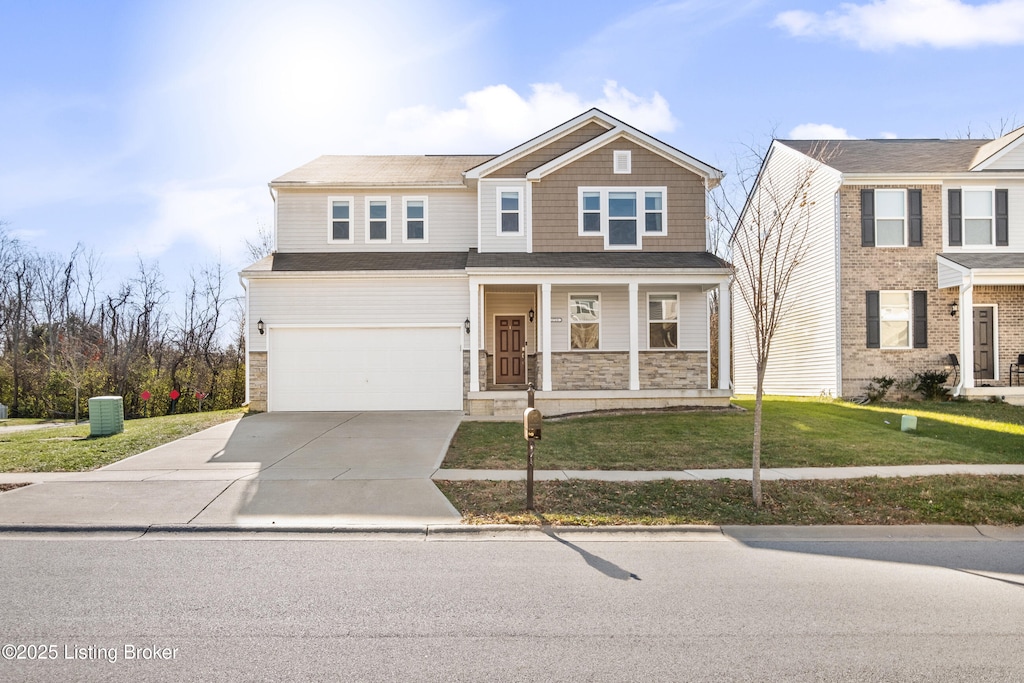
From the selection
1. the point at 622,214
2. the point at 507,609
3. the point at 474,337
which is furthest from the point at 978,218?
the point at 507,609

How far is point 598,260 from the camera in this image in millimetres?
18172

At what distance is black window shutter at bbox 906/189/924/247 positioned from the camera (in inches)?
770

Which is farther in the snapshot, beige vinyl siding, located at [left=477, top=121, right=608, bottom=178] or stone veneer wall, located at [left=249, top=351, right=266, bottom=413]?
beige vinyl siding, located at [left=477, top=121, right=608, bottom=178]

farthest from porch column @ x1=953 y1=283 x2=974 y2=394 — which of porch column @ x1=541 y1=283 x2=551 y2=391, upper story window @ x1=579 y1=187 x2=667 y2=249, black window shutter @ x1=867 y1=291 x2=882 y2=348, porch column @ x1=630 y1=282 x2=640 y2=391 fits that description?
porch column @ x1=541 y1=283 x2=551 y2=391

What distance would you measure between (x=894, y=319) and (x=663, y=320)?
22.2 feet

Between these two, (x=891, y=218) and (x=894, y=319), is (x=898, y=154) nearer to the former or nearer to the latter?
(x=891, y=218)

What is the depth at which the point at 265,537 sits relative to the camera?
24.2 feet

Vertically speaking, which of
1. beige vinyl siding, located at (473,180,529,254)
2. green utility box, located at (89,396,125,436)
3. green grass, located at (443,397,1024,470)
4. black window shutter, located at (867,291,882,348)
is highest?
beige vinyl siding, located at (473,180,529,254)

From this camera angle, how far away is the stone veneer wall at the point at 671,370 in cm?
→ 1873

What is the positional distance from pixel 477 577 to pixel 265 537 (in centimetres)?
275

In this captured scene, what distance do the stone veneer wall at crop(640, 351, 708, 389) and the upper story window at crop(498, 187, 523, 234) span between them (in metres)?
5.00

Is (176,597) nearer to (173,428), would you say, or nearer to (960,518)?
(960,518)

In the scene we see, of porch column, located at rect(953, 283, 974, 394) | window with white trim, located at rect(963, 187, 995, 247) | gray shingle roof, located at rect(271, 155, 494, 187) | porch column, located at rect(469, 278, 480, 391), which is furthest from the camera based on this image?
window with white trim, located at rect(963, 187, 995, 247)

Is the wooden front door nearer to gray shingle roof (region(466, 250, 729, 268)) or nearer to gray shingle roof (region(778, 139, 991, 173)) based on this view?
gray shingle roof (region(466, 250, 729, 268))
